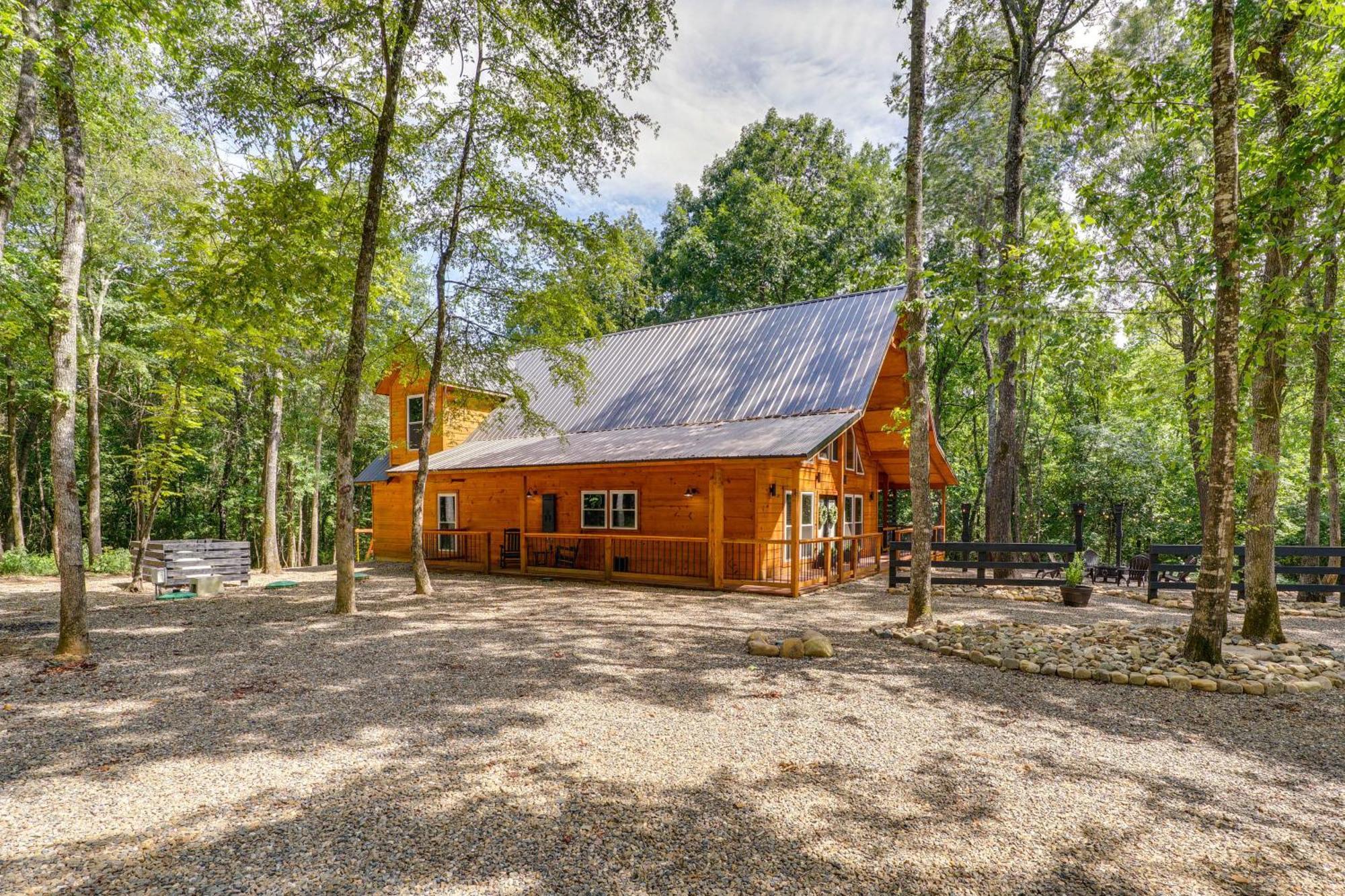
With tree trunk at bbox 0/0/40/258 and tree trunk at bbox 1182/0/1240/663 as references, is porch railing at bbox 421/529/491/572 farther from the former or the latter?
tree trunk at bbox 1182/0/1240/663

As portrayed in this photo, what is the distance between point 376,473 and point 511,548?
20.5 feet

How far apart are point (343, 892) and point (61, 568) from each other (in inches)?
241

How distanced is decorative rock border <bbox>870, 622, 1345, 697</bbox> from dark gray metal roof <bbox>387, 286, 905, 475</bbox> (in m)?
3.82

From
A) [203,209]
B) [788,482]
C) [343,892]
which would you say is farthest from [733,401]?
[343,892]

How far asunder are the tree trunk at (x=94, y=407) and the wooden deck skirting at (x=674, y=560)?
8.54 meters

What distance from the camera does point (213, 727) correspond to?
4.50 m

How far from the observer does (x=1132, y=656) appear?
6.40 metres

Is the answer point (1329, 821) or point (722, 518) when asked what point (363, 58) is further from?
point (1329, 821)

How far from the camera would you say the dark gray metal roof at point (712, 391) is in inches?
477

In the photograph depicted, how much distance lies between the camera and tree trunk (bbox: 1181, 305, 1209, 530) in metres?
7.03

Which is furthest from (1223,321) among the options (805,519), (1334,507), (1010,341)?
(1334,507)

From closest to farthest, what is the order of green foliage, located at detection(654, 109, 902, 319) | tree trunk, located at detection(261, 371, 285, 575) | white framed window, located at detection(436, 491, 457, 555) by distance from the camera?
tree trunk, located at detection(261, 371, 285, 575), white framed window, located at detection(436, 491, 457, 555), green foliage, located at detection(654, 109, 902, 319)

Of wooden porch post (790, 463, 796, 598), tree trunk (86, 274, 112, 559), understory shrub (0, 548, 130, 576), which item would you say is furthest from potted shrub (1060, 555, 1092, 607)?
tree trunk (86, 274, 112, 559)

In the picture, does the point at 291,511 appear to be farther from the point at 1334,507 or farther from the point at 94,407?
the point at 1334,507
